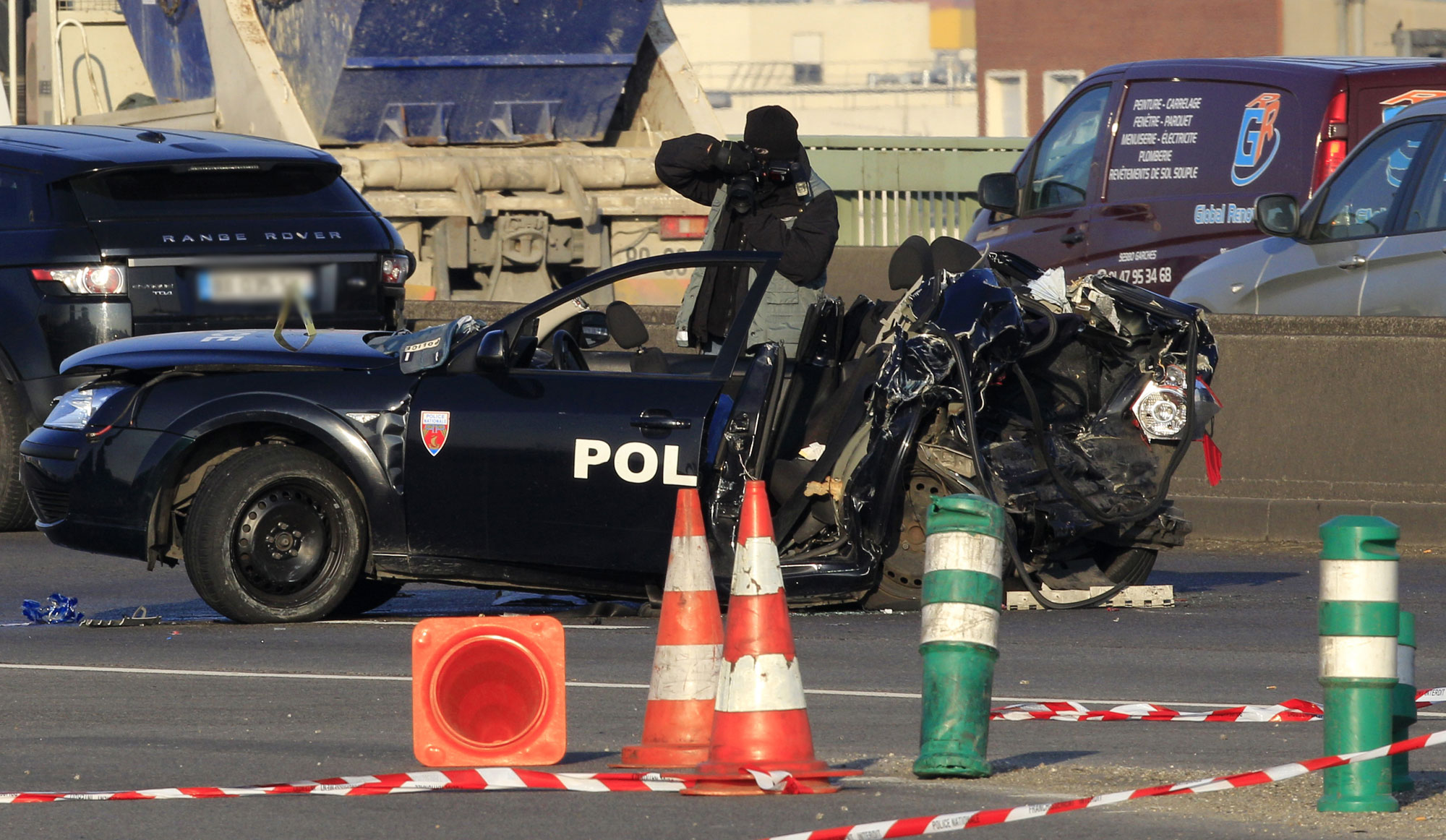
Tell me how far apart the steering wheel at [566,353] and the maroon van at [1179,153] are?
5.38 m

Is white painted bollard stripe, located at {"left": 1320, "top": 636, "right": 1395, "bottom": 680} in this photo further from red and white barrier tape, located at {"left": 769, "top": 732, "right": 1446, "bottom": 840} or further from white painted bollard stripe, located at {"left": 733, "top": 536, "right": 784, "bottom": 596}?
white painted bollard stripe, located at {"left": 733, "top": 536, "right": 784, "bottom": 596}

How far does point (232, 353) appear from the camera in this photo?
884 cm

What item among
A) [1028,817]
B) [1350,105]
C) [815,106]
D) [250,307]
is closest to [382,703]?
[1028,817]

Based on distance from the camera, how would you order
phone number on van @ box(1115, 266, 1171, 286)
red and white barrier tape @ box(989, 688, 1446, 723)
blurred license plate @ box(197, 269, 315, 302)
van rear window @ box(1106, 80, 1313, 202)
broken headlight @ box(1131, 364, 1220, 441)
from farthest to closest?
phone number on van @ box(1115, 266, 1171, 286)
van rear window @ box(1106, 80, 1313, 202)
blurred license plate @ box(197, 269, 315, 302)
broken headlight @ box(1131, 364, 1220, 441)
red and white barrier tape @ box(989, 688, 1446, 723)

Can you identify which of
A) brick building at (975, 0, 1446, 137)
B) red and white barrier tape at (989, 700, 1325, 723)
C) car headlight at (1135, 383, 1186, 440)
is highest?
brick building at (975, 0, 1446, 137)

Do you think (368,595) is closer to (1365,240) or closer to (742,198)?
(742,198)

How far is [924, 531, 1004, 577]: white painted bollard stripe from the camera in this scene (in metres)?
5.42

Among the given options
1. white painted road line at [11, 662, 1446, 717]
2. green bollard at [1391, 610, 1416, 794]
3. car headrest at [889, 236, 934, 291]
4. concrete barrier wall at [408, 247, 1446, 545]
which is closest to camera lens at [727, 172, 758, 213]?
car headrest at [889, 236, 934, 291]

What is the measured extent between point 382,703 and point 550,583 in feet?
5.46

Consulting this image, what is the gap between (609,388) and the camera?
8.48 metres

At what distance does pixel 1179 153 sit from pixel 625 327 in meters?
6.41

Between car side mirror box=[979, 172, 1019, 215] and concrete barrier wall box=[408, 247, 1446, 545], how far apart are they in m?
3.32

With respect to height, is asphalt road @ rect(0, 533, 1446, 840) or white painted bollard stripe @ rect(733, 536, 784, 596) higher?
white painted bollard stripe @ rect(733, 536, 784, 596)

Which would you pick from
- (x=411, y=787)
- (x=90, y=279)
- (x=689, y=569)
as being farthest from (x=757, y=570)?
(x=90, y=279)
